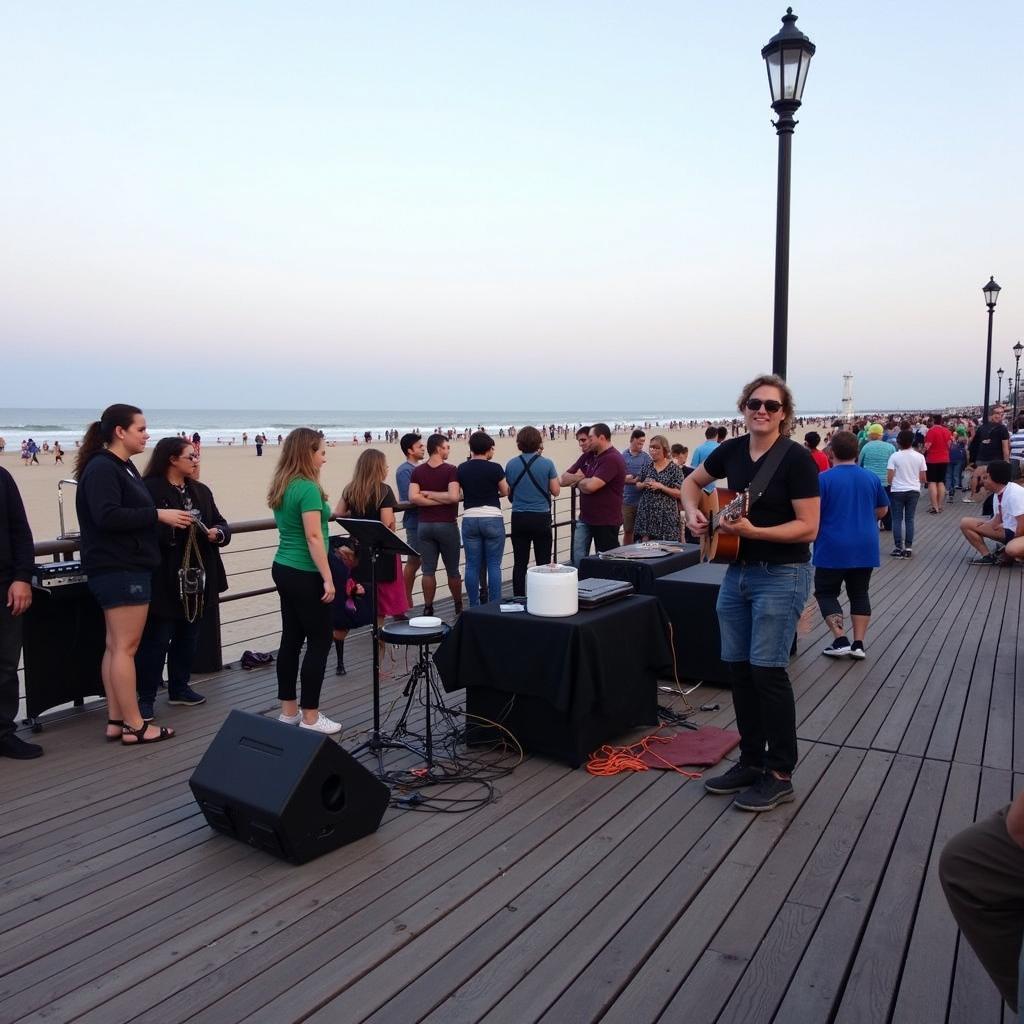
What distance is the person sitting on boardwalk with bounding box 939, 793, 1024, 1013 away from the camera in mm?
1858

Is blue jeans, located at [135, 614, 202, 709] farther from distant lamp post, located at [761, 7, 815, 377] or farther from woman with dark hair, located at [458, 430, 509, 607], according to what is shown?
distant lamp post, located at [761, 7, 815, 377]

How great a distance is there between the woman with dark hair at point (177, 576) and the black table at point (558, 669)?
5.38 feet

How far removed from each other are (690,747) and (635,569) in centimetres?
143

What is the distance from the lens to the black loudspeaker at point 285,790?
3043 mm

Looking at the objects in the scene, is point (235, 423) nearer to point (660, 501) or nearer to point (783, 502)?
point (660, 501)

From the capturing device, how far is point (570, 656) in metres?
3.87

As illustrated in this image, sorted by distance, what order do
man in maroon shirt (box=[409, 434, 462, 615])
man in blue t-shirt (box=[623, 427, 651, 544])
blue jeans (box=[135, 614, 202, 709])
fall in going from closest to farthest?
blue jeans (box=[135, 614, 202, 709])
man in maroon shirt (box=[409, 434, 462, 615])
man in blue t-shirt (box=[623, 427, 651, 544])

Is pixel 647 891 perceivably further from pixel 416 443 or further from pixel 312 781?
pixel 416 443

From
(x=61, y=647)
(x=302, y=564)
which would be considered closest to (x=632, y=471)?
(x=302, y=564)

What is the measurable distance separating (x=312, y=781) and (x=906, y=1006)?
1.98 meters

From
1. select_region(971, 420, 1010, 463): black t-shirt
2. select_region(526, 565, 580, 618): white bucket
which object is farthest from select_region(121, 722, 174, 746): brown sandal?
select_region(971, 420, 1010, 463): black t-shirt

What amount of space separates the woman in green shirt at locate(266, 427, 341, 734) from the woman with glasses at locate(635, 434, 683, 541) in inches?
171

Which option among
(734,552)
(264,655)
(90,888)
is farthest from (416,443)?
(90,888)

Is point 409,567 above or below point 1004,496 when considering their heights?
below
